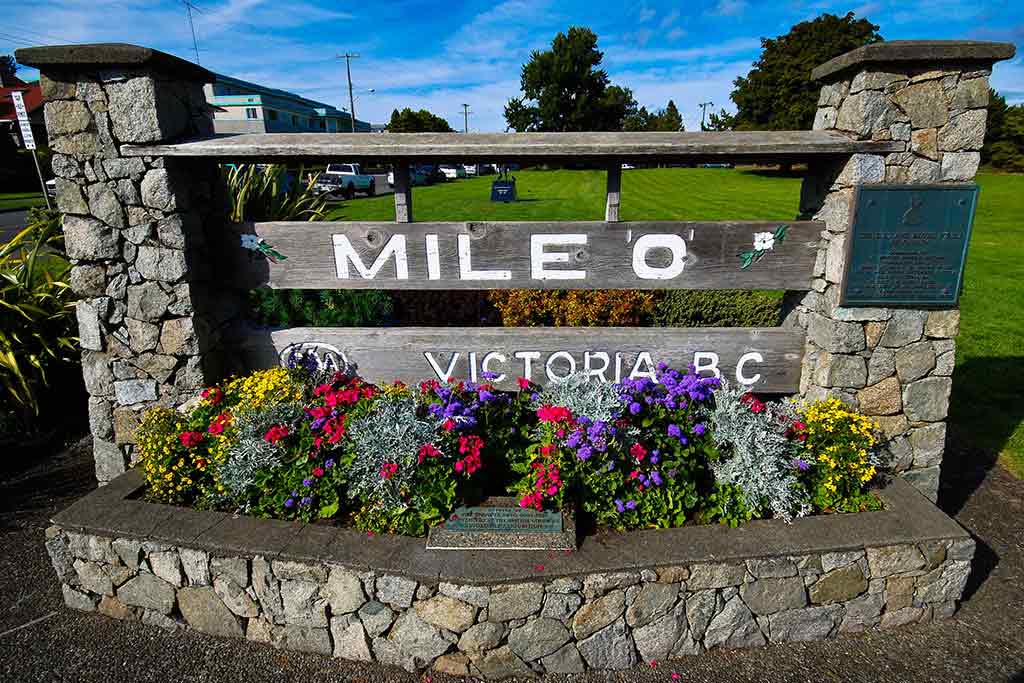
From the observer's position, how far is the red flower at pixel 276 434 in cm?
315

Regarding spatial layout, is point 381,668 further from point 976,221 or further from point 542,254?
point 976,221

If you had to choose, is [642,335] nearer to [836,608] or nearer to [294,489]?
[836,608]

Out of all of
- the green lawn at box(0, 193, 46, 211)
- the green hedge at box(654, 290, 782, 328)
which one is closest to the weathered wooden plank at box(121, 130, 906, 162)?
the green hedge at box(654, 290, 782, 328)

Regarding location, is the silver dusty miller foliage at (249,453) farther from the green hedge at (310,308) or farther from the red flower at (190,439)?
the green hedge at (310,308)

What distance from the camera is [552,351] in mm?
3752

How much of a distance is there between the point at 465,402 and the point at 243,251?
1.73 meters

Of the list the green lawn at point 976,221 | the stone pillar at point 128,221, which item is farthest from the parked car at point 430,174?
the stone pillar at point 128,221

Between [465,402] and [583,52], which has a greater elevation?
[583,52]

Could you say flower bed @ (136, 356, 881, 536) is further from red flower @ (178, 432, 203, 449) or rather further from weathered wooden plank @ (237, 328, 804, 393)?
weathered wooden plank @ (237, 328, 804, 393)

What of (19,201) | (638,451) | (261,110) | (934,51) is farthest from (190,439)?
(261,110)

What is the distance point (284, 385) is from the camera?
3.61 metres

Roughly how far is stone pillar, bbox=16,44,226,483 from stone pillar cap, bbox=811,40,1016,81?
12.5 ft

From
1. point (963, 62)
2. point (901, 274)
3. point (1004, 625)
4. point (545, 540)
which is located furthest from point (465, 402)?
point (963, 62)

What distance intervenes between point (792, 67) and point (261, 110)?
142ft
